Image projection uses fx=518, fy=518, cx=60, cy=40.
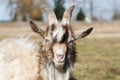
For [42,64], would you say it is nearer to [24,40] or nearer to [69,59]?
[69,59]

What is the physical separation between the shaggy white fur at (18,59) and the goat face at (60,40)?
84 centimetres

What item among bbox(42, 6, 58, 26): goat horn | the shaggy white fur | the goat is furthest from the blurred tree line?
bbox(42, 6, 58, 26): goat horn

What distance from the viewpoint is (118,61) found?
18.8 metres

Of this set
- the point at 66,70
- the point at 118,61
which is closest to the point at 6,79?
Result: the point at 66,70

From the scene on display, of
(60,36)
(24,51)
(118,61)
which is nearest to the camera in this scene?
(60,36)

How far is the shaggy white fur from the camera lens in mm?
9203

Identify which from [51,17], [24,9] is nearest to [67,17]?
[51,17]

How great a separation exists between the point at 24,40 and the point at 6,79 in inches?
51.6

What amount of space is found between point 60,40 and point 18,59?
197 centimetres

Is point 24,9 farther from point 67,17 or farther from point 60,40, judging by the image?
point 60,40

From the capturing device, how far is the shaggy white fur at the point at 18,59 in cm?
920

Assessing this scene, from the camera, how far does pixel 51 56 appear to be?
8094 mm

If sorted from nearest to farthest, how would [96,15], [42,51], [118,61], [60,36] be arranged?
1. [60,36]
2. [42,51]
3. [118,61]
4. [96,15]

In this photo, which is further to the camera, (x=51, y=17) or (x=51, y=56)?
(x=51, y=17)
